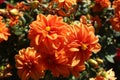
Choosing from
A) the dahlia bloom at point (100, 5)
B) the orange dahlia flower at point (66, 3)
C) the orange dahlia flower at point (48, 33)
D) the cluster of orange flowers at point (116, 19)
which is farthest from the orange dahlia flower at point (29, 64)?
the dahlia bloom at point (100, 5)

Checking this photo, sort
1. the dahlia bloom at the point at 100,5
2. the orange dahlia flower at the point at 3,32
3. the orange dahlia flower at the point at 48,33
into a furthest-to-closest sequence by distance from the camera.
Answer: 1. the dahlia bloom at the point at 100,5
2. the orange dahlia flower at the point at 3,32
3. the orange dahlia flower at the point at 48,33

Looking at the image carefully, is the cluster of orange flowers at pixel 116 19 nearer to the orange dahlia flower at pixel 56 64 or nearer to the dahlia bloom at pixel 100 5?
the dahlia bloom at pixel 100 5

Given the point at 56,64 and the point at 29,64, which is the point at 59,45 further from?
the point at 29,64

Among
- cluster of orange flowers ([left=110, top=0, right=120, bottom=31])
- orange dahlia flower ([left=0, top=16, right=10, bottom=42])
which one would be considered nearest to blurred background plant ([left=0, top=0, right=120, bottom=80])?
cluster of orange flowers ([left=110, top=0, right=120, bottom=31])

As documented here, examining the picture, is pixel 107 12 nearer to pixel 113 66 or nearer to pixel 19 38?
pixel 113 66

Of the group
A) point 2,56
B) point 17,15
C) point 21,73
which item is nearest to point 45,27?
point 21,73

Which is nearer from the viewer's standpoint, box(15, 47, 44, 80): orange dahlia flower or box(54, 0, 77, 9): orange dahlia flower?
box(15, 47, 44, 80): orange dahlia flower

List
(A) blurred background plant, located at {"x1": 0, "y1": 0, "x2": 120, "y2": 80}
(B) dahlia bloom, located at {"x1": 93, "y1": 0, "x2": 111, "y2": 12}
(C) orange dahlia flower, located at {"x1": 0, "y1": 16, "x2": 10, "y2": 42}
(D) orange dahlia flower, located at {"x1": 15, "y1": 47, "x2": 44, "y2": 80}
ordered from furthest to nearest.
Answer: (B) dahlia bloom, located at {"x1": 93, "y1": 0, "x2": 111, "y2": 12}, (A) blurred background plant, located at {"x1": 0, "y1": 0, "x2": 120, "y2": 80}, (C) orange dahlia flower, located at {"x1": 0, "y1": 16, "x2": 10, "y2": 42}, (D) orange dahlia flower, located at {"x1": 15, "y1": 47, "x2": 44, "y2": 80}

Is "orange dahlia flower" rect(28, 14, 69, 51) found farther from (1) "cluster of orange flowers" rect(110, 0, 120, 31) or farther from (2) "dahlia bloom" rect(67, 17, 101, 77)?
(1) "cluster of orange flowers" rect(110, 0, 120, 31)
